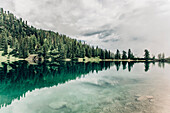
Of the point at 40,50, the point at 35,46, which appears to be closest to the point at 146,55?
the point at 40,50

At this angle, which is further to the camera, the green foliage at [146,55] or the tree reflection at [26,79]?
the green foliage at [146,55]

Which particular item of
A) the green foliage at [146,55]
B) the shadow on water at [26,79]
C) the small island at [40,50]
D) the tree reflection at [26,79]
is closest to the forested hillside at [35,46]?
the small island at [40,50]

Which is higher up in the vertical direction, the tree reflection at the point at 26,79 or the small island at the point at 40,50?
the small island at the point at 40,50

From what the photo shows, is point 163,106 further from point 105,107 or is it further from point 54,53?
point 54,53

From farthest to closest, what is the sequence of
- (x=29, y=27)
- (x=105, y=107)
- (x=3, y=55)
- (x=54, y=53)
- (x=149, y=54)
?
(x=29, y=27), (x=149, y=54), (x=54, y=53), (x=3, y=55), (x=105, y=107)

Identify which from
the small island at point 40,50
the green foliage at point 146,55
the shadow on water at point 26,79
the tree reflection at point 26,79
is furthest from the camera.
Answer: the green foliage at point 146,55

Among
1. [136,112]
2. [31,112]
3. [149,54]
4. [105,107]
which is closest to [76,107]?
[105,107]

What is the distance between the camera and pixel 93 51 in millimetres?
159125

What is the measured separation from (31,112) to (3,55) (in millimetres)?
131185

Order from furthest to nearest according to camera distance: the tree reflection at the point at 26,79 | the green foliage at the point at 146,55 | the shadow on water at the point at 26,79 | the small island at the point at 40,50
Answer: the green foliage at the point at 146,55
the small island at the point at 40,50
the tree reflection at the point at 26,79
the shadow on water at the point at 26,79

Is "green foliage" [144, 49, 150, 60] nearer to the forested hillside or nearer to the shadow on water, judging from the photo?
the forested hillside

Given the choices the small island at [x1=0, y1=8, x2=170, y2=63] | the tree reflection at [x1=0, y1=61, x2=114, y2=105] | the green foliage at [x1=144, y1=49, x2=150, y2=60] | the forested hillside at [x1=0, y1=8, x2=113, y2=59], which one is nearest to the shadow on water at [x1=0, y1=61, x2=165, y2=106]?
the tree reflection at [x1=0, y1=61, x2=114, y2=105]

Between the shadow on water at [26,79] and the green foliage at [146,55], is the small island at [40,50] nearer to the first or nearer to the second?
the green foliage at [146,55]

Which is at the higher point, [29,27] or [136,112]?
[29,27]
